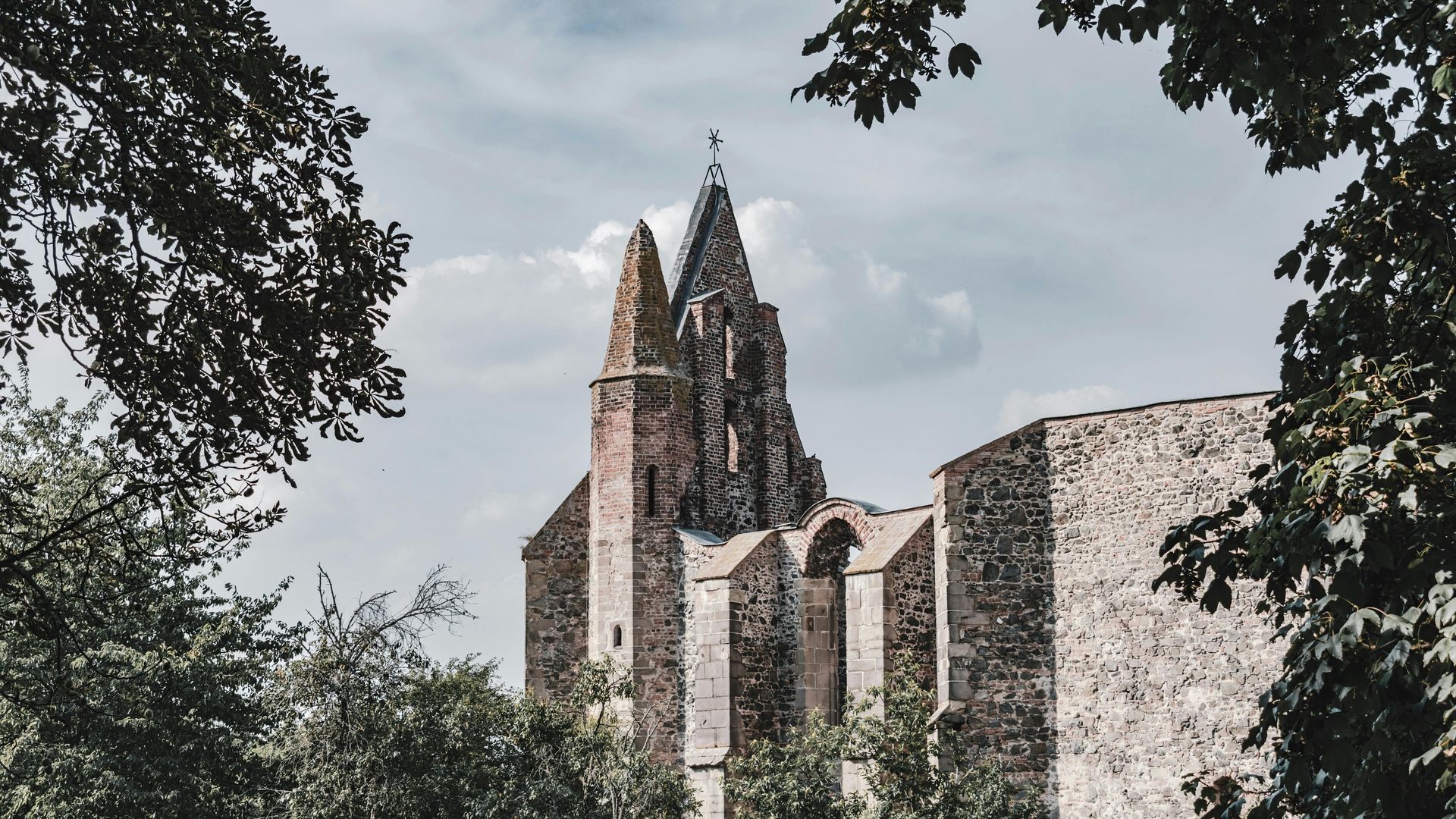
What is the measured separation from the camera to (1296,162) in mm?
8086

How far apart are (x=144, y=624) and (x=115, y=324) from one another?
59.2ft

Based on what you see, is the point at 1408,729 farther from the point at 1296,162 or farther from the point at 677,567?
the point at 677,567

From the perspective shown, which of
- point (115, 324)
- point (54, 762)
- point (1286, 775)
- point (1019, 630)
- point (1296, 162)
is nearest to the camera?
point (1286, 775)

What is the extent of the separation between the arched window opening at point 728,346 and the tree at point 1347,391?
2573 centimetres

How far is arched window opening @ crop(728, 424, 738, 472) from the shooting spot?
112ft

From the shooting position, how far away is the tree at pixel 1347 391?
22.6ft

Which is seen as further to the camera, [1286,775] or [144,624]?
[144,624]

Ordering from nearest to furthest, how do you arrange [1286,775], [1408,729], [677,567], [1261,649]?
1. [1408,729]
2. [1286,775]
3. [1261,649]
4. [677,567]

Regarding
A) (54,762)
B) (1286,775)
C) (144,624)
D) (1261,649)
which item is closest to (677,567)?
(144,624)

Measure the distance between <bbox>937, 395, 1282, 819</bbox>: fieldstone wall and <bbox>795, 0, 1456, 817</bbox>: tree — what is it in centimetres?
1093

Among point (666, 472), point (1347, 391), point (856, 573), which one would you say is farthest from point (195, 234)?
point (666, 472)

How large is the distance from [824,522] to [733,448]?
5.60m

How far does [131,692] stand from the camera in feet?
80.0

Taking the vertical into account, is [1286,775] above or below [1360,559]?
below
